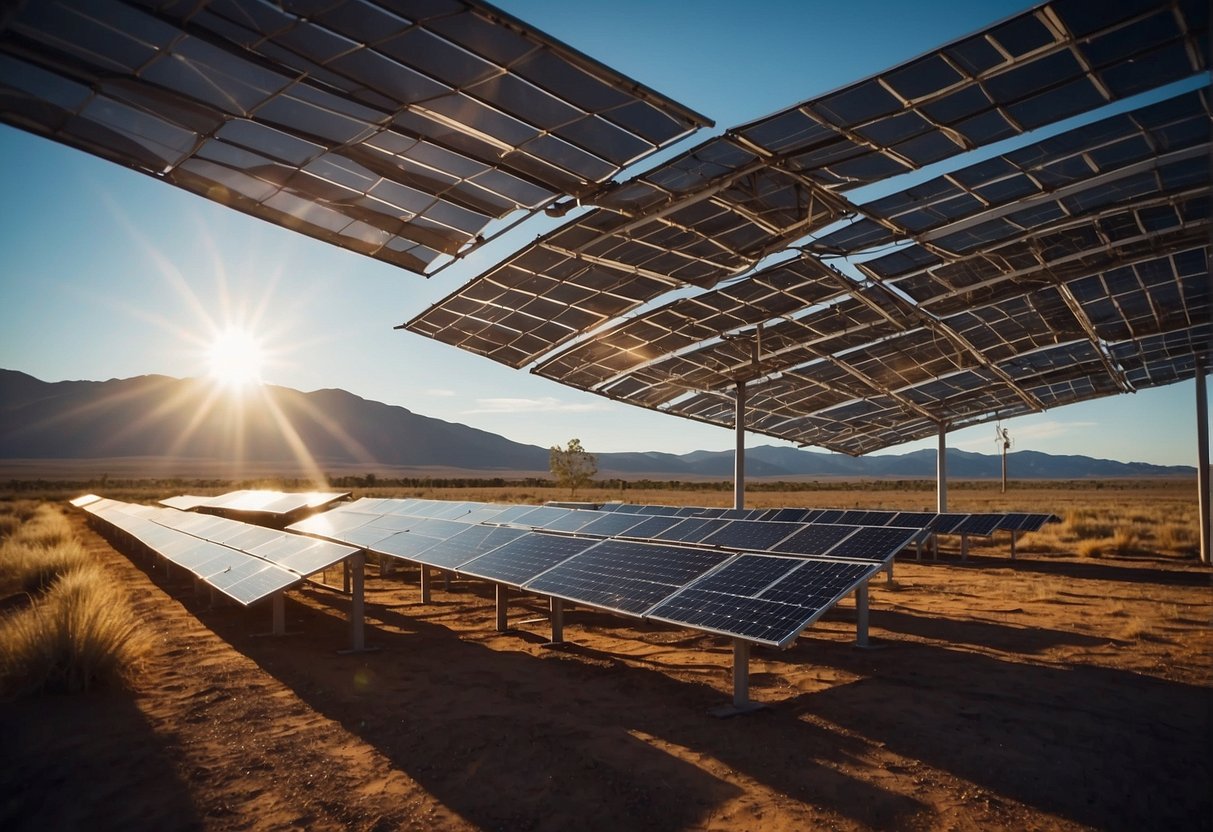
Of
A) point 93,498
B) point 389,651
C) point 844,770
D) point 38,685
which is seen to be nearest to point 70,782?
point 38,685

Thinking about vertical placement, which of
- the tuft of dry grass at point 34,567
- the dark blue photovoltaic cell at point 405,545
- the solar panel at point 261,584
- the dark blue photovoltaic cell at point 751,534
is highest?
the dark blue photovoltaic cell at point 751,534

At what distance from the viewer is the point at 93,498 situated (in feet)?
161

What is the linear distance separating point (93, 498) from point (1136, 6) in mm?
59196

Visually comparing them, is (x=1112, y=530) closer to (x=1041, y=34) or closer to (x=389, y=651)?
(x=1041, y=34)

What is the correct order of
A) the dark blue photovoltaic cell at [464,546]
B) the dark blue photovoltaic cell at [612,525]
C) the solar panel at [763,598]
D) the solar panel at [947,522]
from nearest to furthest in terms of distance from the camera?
the solar panel at [763,598]
the dark blue photovoltaic cell at [464,546]
the dark blue photovoltaic cell at [612,525]
the solar panel at [947,522]

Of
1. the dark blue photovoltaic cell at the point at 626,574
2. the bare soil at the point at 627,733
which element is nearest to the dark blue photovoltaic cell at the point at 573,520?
the bare soil at the point at 627,733

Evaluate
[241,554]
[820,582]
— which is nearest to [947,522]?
[820,582]

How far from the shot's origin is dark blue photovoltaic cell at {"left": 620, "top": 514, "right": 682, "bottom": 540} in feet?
53.1

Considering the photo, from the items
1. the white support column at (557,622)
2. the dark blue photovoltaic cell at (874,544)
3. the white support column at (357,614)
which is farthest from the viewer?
the white support column at (557,622)

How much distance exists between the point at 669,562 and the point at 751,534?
3947 millimetres

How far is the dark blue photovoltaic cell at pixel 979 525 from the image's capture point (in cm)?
2327

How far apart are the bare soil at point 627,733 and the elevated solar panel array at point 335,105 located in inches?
307

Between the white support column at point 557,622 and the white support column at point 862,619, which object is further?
the white support column at point 557,622

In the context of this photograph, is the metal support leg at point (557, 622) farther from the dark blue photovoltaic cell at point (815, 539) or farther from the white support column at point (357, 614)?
the dark blue photovoltaic cell at point (815, 539)
